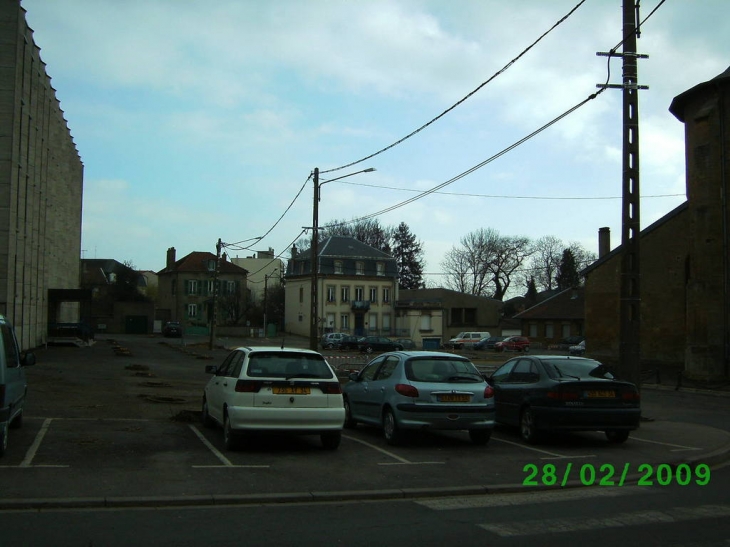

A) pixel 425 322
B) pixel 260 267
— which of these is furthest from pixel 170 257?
pixel 425 322

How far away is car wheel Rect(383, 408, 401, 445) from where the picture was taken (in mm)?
11945

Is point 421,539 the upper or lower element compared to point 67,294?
lower

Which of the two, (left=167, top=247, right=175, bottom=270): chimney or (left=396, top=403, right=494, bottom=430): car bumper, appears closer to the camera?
(left=396, top=403, right=494, bottom=430): car bumper

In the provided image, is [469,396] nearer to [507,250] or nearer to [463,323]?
[463,323]

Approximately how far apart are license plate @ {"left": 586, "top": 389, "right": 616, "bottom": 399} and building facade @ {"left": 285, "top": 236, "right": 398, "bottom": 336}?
68603 mm

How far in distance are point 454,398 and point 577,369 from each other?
2.43 meters

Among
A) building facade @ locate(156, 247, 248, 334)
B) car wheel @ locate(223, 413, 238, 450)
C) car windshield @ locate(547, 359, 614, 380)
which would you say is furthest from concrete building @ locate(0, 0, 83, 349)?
building facade @ locate(156, 247, 248, 334)

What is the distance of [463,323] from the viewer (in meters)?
84.6

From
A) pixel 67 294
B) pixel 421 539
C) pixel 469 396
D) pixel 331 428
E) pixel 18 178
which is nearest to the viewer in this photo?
pixel 421 539

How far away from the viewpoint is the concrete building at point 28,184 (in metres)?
32.9

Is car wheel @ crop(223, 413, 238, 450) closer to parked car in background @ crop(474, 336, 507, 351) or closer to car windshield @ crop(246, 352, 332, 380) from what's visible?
car windshield @ crop(246, 352, 332, 380)

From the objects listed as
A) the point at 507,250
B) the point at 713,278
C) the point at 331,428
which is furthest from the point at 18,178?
the point at 507,250

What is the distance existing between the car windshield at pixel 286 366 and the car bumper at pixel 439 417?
1378mm

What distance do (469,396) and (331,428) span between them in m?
2.32
